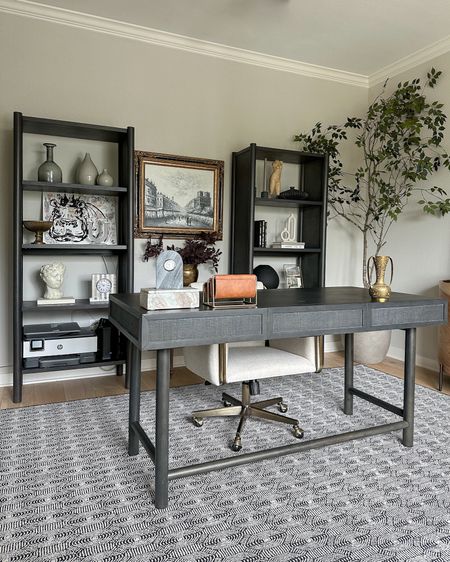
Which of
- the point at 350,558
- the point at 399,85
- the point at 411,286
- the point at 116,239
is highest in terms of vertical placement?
the point at 399,85

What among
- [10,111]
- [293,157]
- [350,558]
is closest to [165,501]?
[350,558]

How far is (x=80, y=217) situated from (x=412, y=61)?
3.35 metres

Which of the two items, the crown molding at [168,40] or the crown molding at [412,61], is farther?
the crown molding at [412,61]

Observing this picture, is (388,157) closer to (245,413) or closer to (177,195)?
(177,195)

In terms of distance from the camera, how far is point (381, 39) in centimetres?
381

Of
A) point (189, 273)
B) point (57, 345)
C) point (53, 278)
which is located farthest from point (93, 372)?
point (189, 273)

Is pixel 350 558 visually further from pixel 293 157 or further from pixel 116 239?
pixel 293 157

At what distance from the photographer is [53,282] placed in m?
3.30

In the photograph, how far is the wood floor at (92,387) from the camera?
10.3 ft

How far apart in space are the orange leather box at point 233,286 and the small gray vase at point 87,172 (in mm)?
1936

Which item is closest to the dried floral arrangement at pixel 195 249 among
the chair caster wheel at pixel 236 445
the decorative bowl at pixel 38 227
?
the decorative bowl at pixel 38 227

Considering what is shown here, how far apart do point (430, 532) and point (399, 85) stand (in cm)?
373

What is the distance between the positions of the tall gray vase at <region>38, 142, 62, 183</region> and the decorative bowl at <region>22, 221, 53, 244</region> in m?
0.31

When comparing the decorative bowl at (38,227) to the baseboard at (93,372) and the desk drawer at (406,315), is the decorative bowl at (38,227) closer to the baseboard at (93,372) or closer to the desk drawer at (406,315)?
the baseboard at (93,372)
